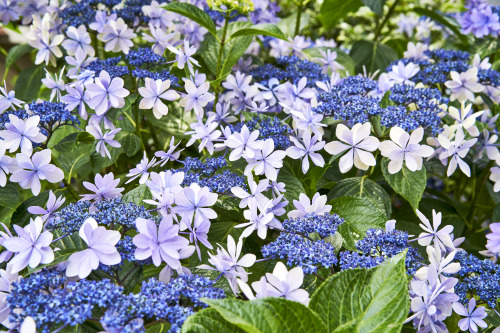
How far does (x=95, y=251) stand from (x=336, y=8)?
134 cm

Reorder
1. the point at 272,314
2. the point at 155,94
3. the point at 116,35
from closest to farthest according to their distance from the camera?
the point at 272,314 < the point at 155,94 < the point at 116,35

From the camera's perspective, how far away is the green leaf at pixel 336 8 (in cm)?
165

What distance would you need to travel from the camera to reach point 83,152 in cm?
106

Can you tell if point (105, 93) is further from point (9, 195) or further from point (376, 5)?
point (376, 5)

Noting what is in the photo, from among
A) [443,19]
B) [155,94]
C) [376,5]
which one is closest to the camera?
[155,94]

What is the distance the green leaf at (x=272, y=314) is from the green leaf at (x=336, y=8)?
4.32ft

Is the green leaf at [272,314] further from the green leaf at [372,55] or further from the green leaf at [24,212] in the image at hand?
the green leaf at [372,55]

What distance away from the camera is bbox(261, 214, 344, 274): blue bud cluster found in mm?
668

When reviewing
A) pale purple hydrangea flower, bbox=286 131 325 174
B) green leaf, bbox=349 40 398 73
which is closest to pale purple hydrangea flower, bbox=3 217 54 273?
pale purple hydrangea flower, bbox=286 131 325 174

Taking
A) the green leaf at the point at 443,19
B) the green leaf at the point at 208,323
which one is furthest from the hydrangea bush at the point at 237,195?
the green leaf at the point at 443,19

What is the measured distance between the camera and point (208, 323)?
58cm

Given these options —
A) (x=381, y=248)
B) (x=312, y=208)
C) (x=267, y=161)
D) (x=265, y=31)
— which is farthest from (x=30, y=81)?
(x=381, y=248)

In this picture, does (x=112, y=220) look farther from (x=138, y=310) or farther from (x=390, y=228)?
(x=390, y=228)

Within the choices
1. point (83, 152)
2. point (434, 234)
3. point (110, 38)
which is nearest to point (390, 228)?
point (434, 234)
